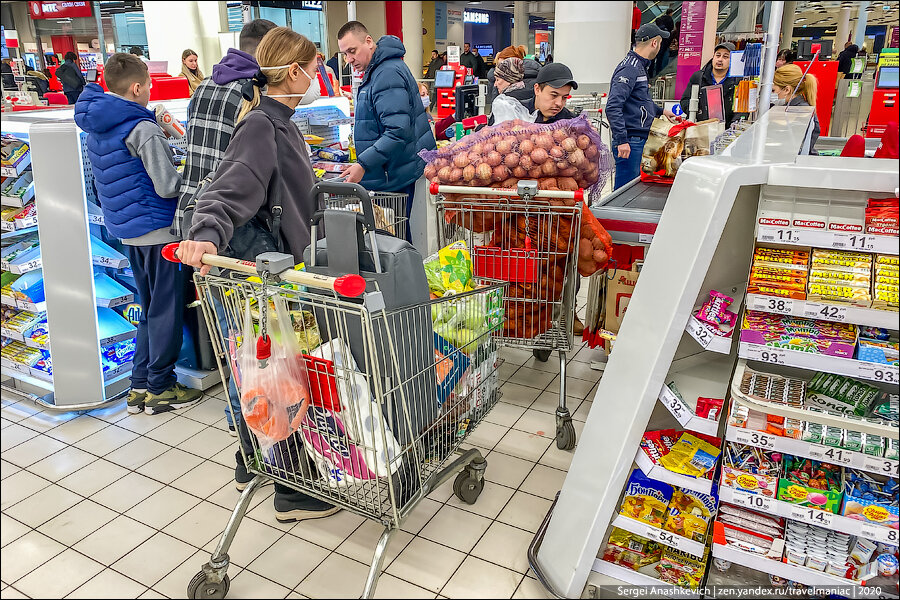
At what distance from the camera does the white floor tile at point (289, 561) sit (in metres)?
2.23

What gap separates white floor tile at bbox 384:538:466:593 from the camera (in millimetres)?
2188

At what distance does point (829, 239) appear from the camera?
1.65 metres

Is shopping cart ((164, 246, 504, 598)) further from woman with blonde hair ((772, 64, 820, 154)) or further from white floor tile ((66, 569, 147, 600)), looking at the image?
woman with blonde hair ((772, 64, 820, 154))

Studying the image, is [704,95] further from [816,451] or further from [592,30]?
[816,451]

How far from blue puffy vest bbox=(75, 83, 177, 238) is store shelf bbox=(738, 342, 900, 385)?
2721mm

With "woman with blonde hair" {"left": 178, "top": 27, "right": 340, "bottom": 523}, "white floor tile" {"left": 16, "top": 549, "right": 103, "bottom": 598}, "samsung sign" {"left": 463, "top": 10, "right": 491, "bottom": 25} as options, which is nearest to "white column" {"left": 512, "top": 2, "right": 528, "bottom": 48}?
"samsung sign" {"left": 463, "top": 10, "right": 491, "bottom": 25}

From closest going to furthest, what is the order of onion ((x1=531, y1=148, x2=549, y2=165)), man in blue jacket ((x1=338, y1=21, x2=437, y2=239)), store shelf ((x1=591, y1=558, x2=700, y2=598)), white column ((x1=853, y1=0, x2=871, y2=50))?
store shelf ((x1=591, y1=558, x2=700, y2=598))
onion ((x1=531, y1=148, x2=549, y2=165))
man in blue jacket ((x1=338, y1=21, x2=437, y2=239))
white column ((x1=853, y1=0, x2=871, y2=50))

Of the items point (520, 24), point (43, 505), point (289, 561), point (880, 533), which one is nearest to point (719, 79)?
point (520, 24)

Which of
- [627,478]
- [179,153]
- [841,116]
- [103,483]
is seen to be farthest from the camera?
[841,116]

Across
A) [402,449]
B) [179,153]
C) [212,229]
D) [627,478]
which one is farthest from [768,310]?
[179,153]

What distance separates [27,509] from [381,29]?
8.11 ft

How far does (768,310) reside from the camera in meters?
1.71

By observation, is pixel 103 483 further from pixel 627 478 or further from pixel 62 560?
pixel 627 478

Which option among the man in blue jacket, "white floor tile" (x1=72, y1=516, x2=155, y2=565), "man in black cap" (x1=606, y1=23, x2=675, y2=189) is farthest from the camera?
"man in black cap" (x1=606, y1=23, x2=675, y2=189)
